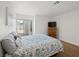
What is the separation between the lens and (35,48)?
5.72ft

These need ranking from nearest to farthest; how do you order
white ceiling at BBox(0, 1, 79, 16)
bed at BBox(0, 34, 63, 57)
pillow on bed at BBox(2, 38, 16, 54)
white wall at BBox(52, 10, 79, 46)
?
pillow on bed at BBox(2, 38, 16, 54), bed at BBox(0, 34, 63, 57), white ceiling at BBox(0, 1, 79, 16), white wall at BBox(52, 10, 79, 46)

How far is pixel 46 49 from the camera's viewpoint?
2111 mm

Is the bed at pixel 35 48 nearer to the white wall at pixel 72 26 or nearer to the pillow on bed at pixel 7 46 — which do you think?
the pillow on bed at pixel 7 46

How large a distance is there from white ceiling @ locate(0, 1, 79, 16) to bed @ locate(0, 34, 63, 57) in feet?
2.40

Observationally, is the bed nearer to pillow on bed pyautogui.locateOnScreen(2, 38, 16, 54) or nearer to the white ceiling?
pillow on bed pyautogui.locateOnScreen(2, 38, 16, 54)

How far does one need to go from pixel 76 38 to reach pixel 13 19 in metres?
2.29

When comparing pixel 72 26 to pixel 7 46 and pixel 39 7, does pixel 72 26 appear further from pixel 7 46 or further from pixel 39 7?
pixel 7 46

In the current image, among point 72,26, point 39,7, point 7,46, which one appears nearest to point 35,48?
point 7,46

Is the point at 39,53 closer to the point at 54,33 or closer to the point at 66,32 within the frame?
the point at 66,32

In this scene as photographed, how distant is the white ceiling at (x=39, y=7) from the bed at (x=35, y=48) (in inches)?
28.8

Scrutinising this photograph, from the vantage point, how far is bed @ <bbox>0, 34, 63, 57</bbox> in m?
1.49

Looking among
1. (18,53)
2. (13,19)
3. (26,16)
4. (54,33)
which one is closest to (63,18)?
(54,33)

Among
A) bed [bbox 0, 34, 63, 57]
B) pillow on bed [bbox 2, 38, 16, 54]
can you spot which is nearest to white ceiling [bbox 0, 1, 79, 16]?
bed [bbox 0, 34, 63, 57]

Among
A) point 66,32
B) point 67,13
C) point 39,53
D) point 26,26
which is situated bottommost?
point 39,53
